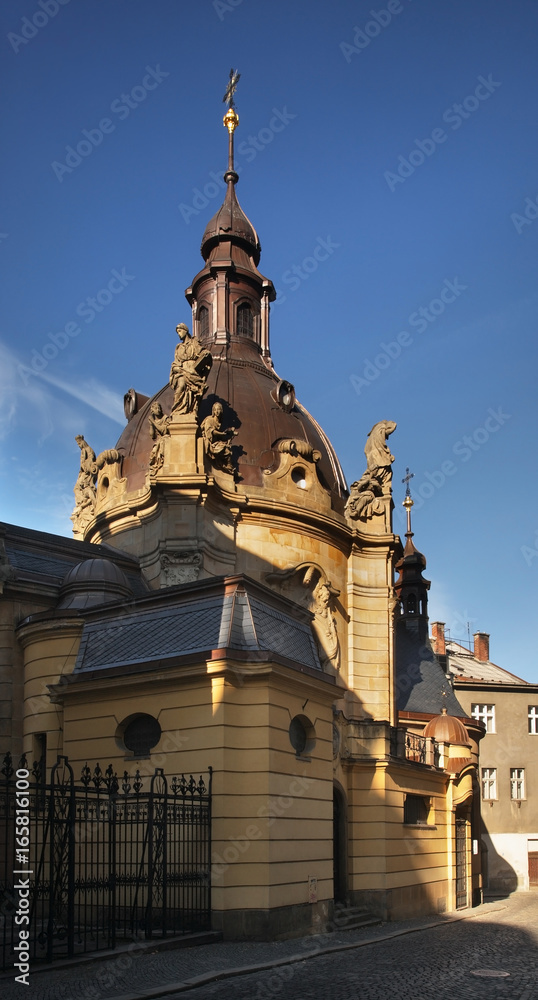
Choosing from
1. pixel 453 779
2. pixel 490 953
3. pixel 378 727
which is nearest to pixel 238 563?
pixel 378 727

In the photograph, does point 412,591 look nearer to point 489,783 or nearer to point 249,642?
point 489,783

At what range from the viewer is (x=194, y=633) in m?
19.1

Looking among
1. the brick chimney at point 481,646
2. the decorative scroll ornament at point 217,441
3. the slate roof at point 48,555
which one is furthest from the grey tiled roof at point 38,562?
the brick chimney at point 481,646

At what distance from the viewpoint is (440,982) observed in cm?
1483

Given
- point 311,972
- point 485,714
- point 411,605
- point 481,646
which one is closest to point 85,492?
point 411,605

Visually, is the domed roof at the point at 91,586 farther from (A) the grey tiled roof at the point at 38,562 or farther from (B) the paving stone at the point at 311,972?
(B) the paving stone at the point at 311,972

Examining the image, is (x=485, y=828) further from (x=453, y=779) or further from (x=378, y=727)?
(x=378, y=727)

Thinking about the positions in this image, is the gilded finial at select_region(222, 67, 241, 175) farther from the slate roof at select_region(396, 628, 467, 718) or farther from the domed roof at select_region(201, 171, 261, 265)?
the slate roof at select_region(396, 628, 467, 718)

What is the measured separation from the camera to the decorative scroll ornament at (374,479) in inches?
1299

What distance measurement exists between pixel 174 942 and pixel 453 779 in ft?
63.4

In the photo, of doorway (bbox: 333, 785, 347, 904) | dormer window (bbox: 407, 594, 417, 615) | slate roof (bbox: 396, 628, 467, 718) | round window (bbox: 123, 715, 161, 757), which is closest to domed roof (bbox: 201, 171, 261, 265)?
dormer window (bbox: 407, 594, 417, 615)

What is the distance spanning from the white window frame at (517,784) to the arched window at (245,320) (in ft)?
88.2

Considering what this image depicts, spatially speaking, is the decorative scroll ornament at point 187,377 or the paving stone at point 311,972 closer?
the paving stone at point 311,972

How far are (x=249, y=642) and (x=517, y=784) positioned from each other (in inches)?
1423
